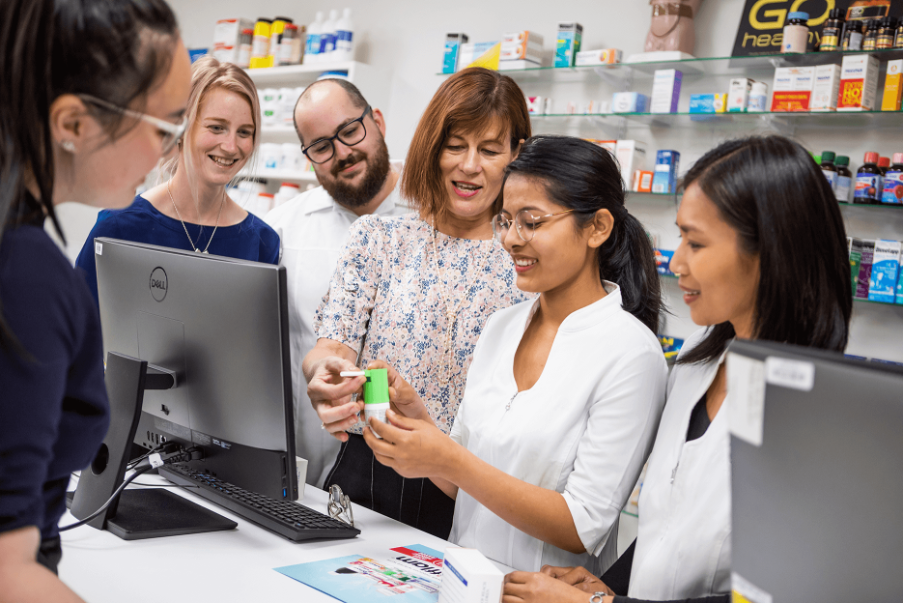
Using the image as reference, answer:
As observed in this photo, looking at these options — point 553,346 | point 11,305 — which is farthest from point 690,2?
point 11,305

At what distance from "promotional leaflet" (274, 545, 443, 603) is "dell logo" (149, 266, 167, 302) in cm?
60

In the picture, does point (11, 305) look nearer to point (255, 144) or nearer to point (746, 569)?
point (746, 569)

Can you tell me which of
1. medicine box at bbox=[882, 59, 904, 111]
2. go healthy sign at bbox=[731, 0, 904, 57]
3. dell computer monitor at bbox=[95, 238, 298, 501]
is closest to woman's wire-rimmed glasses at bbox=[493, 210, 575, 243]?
dell computer monitor at bbox=[95, 238, 298, 501]

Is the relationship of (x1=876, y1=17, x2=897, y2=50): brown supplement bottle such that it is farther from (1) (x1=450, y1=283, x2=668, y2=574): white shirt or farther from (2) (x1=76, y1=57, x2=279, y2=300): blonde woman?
(2) (x1=76, y1=57, x2=279, y2=300): blonde woman

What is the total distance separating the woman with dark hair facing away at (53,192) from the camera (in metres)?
0.83

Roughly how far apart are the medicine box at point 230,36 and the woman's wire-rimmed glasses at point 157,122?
14.4 ft

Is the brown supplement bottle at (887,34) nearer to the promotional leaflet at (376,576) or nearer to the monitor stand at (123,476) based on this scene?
the promotional leaflet at (376,576)

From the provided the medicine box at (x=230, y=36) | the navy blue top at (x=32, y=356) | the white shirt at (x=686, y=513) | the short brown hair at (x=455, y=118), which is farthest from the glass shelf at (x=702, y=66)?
the navy blue top at (x=32, y=356)

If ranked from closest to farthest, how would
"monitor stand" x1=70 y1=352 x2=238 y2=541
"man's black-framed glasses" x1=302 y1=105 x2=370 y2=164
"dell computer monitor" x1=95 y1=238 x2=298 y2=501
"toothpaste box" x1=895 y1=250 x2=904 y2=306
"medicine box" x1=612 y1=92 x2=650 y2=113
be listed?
"dell computer monitor" x1=95 y1=238 x2=298 y2=501 → "monitor stand" x1=70 y1=352 x2=238 y2=541 → "man's black-framed glasses" x1=302 y1=105 x2=370 y2=164 → "toothpaste box" x1=895 y1=250 x2=904 y2=306 → "medicine box" x1=612 y1=92 x2=650 y2=113

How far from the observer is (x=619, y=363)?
1.56 metres

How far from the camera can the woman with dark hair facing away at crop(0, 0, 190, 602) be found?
2.74 ft

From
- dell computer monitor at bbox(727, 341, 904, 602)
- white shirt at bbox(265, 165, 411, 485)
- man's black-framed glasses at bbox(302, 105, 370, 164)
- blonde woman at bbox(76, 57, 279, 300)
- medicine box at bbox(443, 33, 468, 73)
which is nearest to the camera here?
dell computer monitor at bbox(727, 341, 904, 602)

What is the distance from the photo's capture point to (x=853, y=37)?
9.38ft

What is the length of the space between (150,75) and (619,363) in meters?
1.04
